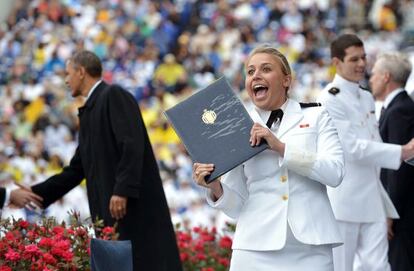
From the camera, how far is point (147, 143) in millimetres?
7715

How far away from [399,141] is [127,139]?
6.87 ft

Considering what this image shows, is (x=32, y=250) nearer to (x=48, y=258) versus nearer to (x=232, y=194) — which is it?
(x=48, y=258)

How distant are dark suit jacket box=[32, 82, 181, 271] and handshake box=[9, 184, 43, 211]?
0.62m

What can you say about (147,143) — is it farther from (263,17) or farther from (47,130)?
(263,17)

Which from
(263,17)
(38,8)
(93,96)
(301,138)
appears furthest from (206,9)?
(301,138)

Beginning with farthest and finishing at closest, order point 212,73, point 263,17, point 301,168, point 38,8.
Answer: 1. point 38,8
2. point 263,17
3. point 212,73
4. point 301,168

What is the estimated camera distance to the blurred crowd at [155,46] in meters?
21.2

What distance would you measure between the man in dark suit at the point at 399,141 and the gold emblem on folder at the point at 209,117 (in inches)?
113

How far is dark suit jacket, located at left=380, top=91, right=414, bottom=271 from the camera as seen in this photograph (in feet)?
26.4

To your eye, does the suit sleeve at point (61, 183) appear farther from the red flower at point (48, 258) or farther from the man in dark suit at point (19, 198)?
the red flower at point (48, 258)

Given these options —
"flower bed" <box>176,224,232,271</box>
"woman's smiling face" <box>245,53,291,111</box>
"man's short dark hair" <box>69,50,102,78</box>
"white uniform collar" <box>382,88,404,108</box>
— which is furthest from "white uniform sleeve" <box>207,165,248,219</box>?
"flower bed" <box>176,224,232,271</box>

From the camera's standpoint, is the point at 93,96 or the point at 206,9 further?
the point at 206,9

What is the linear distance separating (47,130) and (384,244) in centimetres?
1429

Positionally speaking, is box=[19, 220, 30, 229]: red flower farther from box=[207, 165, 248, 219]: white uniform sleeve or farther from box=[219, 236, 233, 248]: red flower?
box=[219, 236, 233, 248]: red flower
